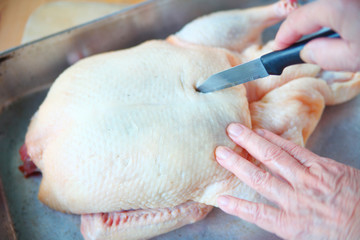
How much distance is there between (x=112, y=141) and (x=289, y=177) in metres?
0.53

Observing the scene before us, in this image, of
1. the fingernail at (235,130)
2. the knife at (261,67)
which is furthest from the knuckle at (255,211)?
the knife at (261,67)

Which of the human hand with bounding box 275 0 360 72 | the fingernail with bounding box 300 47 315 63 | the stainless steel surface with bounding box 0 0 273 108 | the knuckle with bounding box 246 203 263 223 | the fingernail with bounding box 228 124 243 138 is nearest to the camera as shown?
the human hand with bounding box 275 0 360 72

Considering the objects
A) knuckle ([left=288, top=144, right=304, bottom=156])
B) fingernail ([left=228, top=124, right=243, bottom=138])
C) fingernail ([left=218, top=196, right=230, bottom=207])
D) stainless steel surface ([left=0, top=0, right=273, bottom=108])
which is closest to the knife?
fingernail ([left=228, top=124, right=243, bottom=138])

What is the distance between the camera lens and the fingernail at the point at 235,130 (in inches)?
39.0

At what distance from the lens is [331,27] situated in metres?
0.69

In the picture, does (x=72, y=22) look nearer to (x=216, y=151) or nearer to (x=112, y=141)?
(x=112, y=141)

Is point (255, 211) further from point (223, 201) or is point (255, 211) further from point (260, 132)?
point (260, 132)

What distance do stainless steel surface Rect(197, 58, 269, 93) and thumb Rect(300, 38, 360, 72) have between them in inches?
6.5

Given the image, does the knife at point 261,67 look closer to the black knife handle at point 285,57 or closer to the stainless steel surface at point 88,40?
the black knife handle at point 285,57

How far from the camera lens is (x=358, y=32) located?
63 centimetres

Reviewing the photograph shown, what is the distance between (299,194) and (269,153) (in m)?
0.14

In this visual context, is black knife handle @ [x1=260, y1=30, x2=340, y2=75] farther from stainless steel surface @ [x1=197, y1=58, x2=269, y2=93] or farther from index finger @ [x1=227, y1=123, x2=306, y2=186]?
index finger @ [x1=227, y1=123, x2=306, y2=186]

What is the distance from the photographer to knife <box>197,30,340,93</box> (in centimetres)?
79

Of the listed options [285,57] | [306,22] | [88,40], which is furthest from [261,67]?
[88,40]
